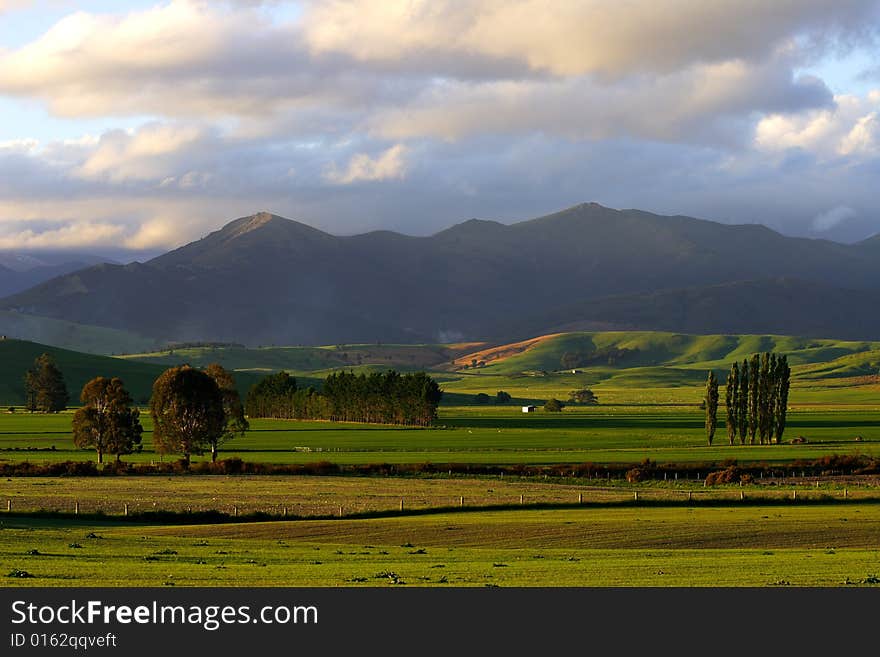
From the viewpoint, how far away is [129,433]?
13688cm

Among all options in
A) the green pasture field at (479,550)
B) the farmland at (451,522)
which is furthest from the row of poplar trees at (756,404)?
the green pasture field at (479,550)

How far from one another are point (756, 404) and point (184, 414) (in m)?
88.0

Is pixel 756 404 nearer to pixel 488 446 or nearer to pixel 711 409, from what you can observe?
pixel 711 409

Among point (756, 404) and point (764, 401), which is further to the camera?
point (756, 404)

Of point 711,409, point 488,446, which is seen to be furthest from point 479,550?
point 711,409

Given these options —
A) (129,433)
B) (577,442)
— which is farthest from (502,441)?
(129,433)

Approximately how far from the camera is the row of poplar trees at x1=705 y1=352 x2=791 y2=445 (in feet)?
558

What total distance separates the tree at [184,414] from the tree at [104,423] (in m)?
5.04

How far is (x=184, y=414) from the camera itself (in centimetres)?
13275

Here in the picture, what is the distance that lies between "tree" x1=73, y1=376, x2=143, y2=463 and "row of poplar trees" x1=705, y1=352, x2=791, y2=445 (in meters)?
84.0

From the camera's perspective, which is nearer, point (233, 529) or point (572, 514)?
point (233, 529)
